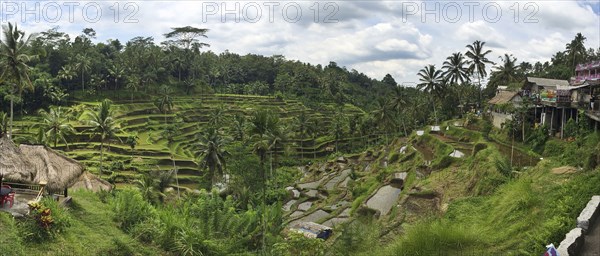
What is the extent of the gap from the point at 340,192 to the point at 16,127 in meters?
41.4

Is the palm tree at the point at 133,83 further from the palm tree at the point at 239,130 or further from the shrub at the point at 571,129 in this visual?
the shrub at the point at 571,129

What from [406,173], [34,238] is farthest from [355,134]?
[34,238]

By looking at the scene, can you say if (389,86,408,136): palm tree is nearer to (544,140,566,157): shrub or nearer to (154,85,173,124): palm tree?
(544,140,566,157): shrub

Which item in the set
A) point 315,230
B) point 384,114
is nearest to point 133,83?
point 384,114

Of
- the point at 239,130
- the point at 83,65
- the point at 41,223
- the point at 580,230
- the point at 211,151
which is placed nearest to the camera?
the point at 580,230

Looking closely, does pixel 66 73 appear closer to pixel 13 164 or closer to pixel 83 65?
pixel 83 65

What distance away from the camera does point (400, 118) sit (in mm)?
70750

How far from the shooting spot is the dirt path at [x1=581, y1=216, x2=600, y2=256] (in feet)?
29.8

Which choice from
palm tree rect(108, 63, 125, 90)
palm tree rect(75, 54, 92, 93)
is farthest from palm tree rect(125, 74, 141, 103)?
palm tree rect(75, 54, 92, 93)

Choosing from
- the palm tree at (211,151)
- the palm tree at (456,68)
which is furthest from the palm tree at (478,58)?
the palm tree at (211,151)

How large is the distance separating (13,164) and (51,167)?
208 centimetres

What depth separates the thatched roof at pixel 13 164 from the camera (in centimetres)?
1441

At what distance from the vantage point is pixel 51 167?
16766 mm

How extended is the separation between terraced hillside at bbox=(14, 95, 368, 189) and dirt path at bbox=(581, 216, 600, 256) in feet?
134
